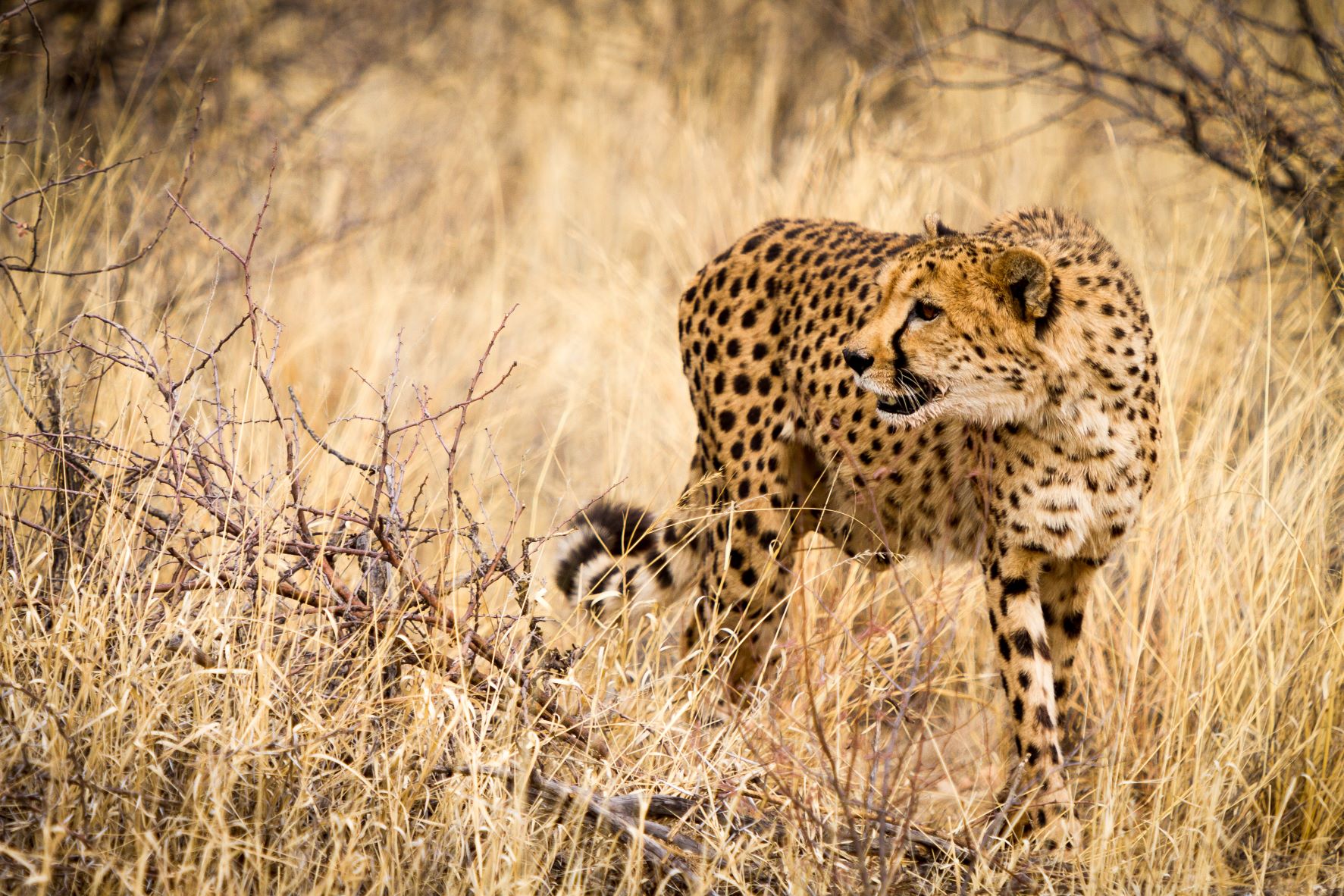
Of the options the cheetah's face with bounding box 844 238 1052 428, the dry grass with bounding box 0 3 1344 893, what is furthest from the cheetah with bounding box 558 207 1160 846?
the dry grass with bounding box 0 3 1344 893

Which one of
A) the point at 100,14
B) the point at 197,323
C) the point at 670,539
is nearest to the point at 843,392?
the point at 670,539

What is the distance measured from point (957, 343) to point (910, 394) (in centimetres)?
13

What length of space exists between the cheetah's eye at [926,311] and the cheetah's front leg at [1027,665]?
48cm

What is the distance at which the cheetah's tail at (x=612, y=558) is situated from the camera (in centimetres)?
281

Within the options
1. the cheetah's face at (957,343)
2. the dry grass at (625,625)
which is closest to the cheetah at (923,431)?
the cheetah's face at (957,343)

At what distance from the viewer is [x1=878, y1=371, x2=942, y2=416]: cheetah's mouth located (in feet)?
7.93

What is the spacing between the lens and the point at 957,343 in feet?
7.83

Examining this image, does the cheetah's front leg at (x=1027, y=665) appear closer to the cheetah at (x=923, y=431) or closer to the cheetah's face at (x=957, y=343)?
the cheetah at (x=923, y=431)

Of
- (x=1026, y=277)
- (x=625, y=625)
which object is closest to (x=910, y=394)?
(x=1026, y=277)

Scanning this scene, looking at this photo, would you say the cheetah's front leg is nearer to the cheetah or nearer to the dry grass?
the cheetah

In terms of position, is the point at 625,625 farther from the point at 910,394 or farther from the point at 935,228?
the point at 935,228

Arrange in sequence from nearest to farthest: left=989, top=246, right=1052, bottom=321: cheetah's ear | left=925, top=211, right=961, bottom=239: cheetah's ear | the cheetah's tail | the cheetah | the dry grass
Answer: the dry grass < left=989, top=246, right=1052, bottom=321: cheetah's ear < the cheetah < left=925, top=211, right=961, bottom=239: cheetah's ear < the cheetah's tail

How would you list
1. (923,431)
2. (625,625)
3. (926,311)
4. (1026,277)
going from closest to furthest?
(1026,277) → (926,311) → (625,625) → (923,431)

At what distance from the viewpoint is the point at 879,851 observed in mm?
1965
